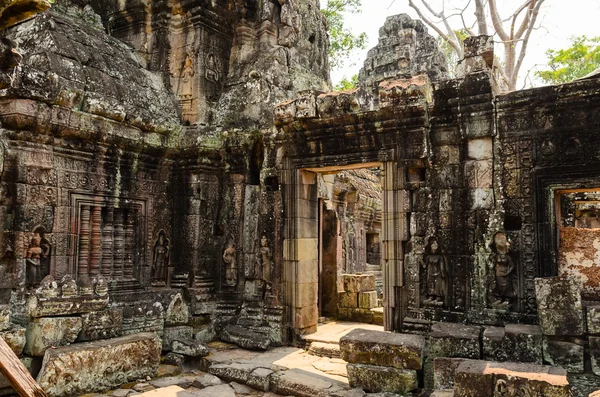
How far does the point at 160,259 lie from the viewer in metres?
7.90

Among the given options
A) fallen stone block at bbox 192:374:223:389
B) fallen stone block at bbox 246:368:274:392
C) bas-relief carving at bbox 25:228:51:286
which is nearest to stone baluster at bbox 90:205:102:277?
bas-relief carving at bbox 25:228:51:286

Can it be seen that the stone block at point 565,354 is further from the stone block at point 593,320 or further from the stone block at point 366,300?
the stone block at point 366,300

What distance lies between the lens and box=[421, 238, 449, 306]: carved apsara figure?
637cm

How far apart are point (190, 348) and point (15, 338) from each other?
7.26 feet

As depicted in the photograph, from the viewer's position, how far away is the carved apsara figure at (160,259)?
7863 mm

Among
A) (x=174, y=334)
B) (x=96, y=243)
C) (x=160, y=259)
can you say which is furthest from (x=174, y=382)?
(x=160, y=259)

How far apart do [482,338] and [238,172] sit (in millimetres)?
4647

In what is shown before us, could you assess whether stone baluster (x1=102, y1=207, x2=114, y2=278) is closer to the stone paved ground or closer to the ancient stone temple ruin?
the ancient stone temple ruin

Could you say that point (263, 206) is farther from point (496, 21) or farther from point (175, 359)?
point (496, 21)

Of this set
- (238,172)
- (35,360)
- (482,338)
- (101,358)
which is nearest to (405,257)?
(482,338)

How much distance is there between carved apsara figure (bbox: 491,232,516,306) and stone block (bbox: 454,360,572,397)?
4.95 ft

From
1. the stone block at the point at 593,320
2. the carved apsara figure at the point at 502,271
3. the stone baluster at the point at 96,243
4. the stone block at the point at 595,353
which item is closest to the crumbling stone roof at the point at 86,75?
the stone baluster at the point at 96,243

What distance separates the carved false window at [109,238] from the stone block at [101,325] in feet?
2.80

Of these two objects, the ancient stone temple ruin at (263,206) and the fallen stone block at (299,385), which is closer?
the ancient stone temple ruin at (263,206)
